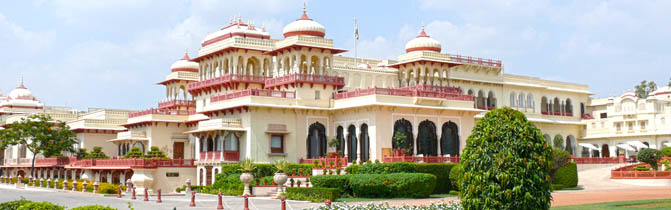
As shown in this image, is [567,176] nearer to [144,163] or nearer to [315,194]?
[315,194]

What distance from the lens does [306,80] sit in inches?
1674

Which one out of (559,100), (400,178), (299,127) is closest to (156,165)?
(299,127)

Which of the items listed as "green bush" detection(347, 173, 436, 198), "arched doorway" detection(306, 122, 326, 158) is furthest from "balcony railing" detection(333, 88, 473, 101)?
"green bush" detection(347, 173, 436, 198)

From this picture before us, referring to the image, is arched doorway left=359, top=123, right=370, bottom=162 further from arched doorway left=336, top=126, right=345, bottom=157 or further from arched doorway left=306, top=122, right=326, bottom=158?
arched doorway left=306, top=122, right=326, bottom=158

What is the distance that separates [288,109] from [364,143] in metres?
4.73

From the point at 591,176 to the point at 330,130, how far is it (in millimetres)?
16601

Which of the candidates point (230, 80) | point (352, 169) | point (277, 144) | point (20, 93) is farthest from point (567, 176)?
point (20, 93)

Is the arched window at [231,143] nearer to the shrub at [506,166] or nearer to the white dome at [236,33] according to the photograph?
the white dome at [236,33]

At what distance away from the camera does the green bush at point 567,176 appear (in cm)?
4031

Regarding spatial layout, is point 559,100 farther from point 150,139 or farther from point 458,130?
point 150,139

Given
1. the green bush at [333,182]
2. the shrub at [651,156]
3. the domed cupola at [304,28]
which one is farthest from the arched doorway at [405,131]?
the shrub at [651,156]

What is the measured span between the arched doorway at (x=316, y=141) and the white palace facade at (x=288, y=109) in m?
0.06

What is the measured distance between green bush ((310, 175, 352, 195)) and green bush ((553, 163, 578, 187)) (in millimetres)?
13829

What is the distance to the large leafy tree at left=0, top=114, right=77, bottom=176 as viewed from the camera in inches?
2019
